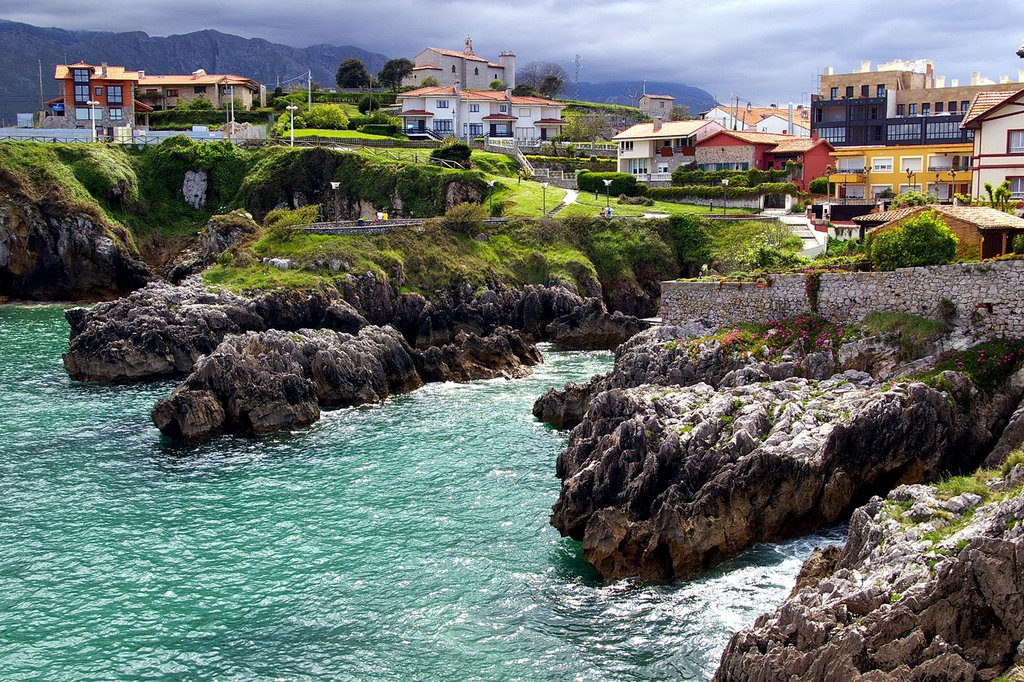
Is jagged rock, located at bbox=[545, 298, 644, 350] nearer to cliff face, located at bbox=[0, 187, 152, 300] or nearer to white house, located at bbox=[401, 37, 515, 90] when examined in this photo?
cliff face, located at bbox=[0, 187, 152, 300]

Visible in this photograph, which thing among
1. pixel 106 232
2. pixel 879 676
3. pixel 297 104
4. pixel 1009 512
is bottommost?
pixel 879 676

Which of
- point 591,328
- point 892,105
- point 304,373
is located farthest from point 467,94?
point 304,373

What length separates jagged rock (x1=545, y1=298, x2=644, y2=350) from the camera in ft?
222

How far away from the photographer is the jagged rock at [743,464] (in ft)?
96.6

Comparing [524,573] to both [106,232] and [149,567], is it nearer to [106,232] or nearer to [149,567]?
[149,567]

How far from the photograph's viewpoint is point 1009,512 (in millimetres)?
19641

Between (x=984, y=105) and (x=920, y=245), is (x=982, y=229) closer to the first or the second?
(x=920, y=245)

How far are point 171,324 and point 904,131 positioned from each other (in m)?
73.9

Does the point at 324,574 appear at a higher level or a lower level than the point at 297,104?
lower

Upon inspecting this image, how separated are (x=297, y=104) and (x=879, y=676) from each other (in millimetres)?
130133

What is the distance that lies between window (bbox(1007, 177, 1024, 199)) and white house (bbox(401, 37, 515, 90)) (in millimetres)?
104800

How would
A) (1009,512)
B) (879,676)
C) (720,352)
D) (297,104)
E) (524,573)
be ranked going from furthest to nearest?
(297,104) < (720,352) < (524,573) < (1009,512) < (879,676)

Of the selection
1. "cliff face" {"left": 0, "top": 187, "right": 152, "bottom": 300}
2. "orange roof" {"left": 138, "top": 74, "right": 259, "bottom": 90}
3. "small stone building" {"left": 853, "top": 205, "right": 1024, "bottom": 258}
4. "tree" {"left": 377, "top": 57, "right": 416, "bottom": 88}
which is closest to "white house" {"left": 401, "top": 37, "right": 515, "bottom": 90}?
"tree" {"left": 377, "top": 57, "right": 416, "bottom": 88}

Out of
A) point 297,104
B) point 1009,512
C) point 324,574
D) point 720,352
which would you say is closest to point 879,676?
point 1009,512
